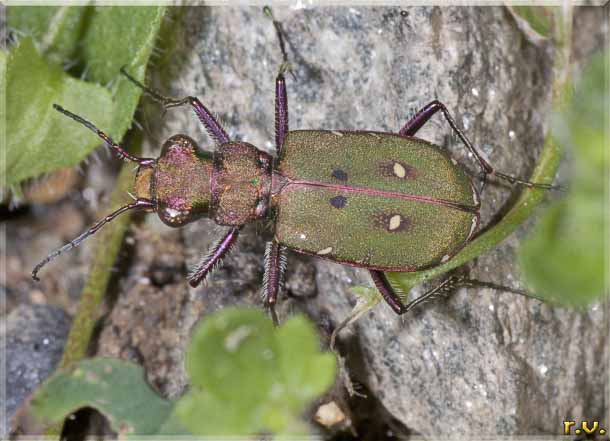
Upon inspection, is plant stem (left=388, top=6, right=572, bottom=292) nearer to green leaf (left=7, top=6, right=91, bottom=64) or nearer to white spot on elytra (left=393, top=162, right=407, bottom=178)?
white spot on elytra (left=393, top=162, right=407, bottom=178)

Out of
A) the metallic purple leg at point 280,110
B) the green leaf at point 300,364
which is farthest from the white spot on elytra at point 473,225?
the green leaf at point 300,364

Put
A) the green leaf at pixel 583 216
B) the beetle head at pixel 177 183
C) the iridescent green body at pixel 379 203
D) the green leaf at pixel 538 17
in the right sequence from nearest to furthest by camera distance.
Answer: the green leaf at pixel 583 216 < the iridescent green body at pixel 379 203 < the beetle head at pixel 177 183 < the green leaf at pixel 538 17

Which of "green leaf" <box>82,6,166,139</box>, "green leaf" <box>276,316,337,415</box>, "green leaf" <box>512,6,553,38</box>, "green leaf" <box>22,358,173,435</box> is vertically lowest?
"green leaf" <box>22,358,173,435</box>

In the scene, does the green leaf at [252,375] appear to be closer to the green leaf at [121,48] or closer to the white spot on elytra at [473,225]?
the white spot on elytra at [473,225]

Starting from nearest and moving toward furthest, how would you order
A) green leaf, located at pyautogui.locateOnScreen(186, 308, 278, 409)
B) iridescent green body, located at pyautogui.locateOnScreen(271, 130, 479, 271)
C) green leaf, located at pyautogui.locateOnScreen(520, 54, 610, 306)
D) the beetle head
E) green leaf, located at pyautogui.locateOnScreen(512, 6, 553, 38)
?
green leaf, located at pyautogui.locateOnScreen(520, 54, 610, 306) < green leaf, located at pyautogui.locateOnScreen(186, 308, 278, 409) < iridescent green body, located at pyautogui.locateOnScreen(271, 130, 479, 271) < the beetle head < green leaf, located at pyautogui.locateOnScreen(512, 6, 553, 38)

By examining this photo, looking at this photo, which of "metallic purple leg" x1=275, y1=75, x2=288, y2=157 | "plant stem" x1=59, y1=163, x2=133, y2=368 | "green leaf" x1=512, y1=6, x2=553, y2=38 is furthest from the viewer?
"plant stem" x1=59, y1=163, x2=133, y2=368

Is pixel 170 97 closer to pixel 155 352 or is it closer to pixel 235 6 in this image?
pixel 235 6

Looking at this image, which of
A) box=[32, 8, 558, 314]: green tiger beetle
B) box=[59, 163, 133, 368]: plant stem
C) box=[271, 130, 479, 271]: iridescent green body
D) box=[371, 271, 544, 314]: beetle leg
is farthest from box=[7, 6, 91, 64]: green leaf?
box=[371, 271, 544, 314]: beetle leg

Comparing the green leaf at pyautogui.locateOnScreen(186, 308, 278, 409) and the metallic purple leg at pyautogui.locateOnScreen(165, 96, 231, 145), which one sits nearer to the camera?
the green leaf at pyautogui.locateOnScreen(186, 308, 278, 409)

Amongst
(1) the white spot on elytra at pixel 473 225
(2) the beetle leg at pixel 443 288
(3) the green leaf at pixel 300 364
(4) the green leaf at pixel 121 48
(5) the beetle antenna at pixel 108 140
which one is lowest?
(3) the green leaf at pixel 300 364
